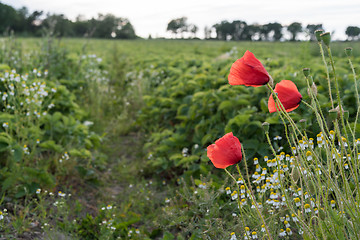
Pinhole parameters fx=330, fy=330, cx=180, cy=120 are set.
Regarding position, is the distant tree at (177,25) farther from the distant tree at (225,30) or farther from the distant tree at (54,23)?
the distant tree at (54,23)

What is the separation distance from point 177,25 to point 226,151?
108084 millimetres

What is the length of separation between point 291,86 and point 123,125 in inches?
183

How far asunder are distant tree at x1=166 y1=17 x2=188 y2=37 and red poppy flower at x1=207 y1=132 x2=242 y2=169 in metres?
105

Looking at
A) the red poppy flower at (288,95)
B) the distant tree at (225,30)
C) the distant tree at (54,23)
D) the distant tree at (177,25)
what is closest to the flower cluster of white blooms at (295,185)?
the red poppy flower at (288,95)

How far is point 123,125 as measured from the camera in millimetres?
5770

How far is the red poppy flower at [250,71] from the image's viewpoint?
1.21 meters

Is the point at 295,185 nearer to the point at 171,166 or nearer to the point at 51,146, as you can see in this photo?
the point at 171,166

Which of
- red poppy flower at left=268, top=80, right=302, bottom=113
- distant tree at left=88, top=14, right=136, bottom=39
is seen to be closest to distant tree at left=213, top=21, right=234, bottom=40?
distant tree at left=88, top=14, right=136, bottom=39

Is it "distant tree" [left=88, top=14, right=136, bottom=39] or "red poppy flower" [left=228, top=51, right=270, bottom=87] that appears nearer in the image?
"red poppy flower" [left=228, top=51, right=270, bottom=87]

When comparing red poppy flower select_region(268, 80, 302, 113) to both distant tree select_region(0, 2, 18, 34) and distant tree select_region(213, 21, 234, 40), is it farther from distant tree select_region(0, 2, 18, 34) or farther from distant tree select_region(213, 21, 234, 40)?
distant tree select_region(0, 2, 18, 34)

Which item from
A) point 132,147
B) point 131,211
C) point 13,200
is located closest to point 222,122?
point 131,211

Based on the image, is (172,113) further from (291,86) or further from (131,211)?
(291,86)

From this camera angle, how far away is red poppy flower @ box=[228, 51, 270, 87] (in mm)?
1208

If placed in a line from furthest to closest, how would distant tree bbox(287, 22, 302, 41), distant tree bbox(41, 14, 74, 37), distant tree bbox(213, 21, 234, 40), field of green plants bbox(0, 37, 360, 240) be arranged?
distant tree bbox(213, 21, 234, 40), distant tree bbox(41, 14, 74, 37), distant tree bbox(287, 22, 302, 41), field of green plants bbox(0, 37, 360, 240)
